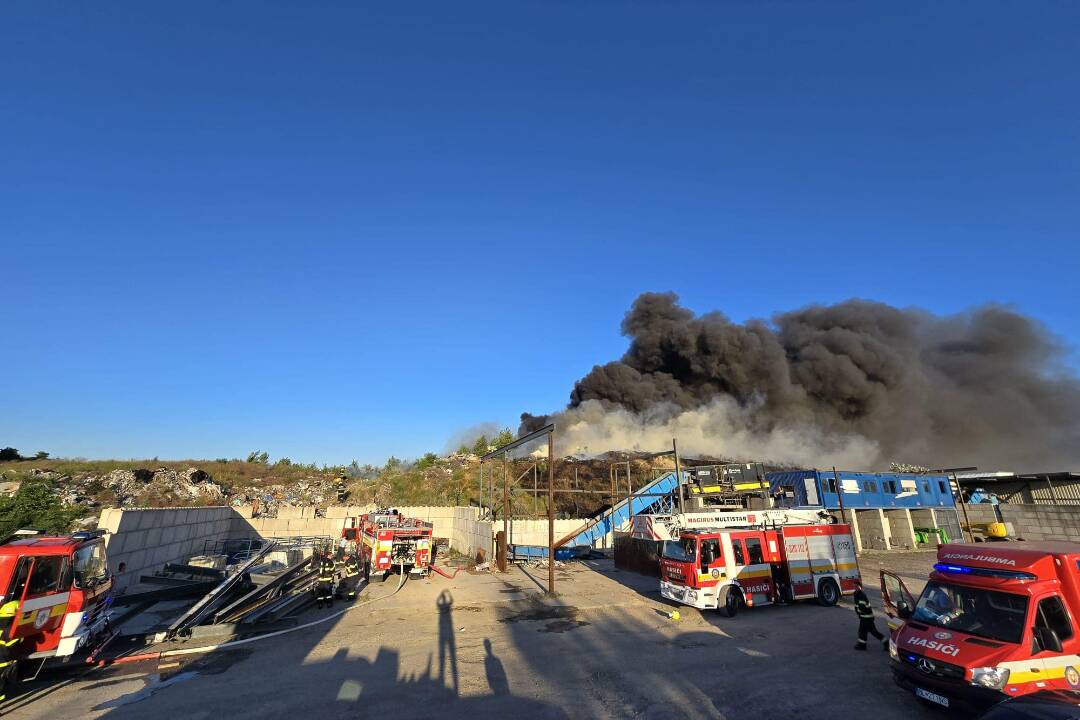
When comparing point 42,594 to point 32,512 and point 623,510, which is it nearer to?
point 32,512

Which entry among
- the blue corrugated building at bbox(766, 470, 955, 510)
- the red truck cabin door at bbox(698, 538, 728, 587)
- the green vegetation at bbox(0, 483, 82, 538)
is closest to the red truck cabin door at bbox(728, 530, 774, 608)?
the red truck cabin door at bbox(698, 538, 728, 587)

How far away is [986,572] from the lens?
22.3 feet

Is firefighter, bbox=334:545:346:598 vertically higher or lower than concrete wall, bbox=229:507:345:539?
lower

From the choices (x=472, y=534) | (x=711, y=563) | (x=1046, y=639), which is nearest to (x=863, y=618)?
(x=711, y=563)

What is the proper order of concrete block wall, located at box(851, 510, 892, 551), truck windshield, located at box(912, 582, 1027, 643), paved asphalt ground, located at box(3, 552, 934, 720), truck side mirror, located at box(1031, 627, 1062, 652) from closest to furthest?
truck side mirror, located at box(1031, 627, 1062, 652), truck windshield, located at box(912, 582, 1027, 643), paved asphalt ground, located at box(3, 552, 934, 720), concrete block wall, located at box(851, 510, 892, 551)

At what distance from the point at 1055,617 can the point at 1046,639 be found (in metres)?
0.55

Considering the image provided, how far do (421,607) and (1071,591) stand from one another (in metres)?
13.7

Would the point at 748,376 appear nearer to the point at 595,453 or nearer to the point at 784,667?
the point at 595,453

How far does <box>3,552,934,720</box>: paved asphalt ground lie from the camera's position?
7.25 meters

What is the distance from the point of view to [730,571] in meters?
13.0

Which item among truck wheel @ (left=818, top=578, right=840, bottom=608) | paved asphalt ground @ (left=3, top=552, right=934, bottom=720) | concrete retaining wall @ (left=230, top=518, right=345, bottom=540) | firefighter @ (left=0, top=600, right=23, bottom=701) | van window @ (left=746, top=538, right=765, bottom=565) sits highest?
concrete retaining wall @ (left=230, top=518, right=345, bottom=540)

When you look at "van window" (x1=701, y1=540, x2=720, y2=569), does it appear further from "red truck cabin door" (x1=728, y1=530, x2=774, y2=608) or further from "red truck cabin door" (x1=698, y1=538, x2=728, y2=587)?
"red truck cabin door" (x1=728, y1=530, x2=774, y2=608)

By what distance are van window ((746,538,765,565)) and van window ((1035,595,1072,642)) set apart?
24.3 ft

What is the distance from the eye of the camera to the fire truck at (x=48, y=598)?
25.6 feet
